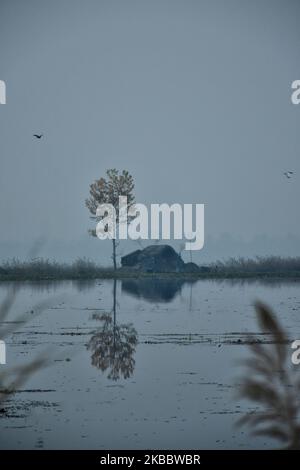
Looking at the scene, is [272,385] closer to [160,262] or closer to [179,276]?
[179,276]

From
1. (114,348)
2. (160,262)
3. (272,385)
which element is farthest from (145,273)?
(272,385)

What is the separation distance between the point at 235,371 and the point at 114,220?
135 ft

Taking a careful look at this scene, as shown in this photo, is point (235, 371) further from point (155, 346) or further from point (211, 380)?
point (155, 346)

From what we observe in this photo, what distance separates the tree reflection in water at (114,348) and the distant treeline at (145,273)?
25.7 m

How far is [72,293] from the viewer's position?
34281 mm

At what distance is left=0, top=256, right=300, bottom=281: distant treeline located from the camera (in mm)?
48781

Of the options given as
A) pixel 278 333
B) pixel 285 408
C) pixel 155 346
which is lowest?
pixel 155 346

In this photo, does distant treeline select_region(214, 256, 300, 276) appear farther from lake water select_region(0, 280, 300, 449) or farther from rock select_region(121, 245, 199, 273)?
lake water select_region(0, 280, 300, 449)

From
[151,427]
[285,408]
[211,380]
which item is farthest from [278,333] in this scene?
[211,380]

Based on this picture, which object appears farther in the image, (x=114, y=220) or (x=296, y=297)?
(x=114, y=220)

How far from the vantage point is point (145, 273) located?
54594 millimetres

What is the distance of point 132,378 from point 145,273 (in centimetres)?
4157

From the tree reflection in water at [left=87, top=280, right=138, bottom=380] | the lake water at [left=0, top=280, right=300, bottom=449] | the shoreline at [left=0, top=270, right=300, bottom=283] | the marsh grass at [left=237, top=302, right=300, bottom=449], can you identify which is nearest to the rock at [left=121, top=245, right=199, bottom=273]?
the shoreline at [left=0, top=270, right=300, bottom=283]

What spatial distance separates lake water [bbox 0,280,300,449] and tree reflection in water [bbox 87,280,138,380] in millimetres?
22
